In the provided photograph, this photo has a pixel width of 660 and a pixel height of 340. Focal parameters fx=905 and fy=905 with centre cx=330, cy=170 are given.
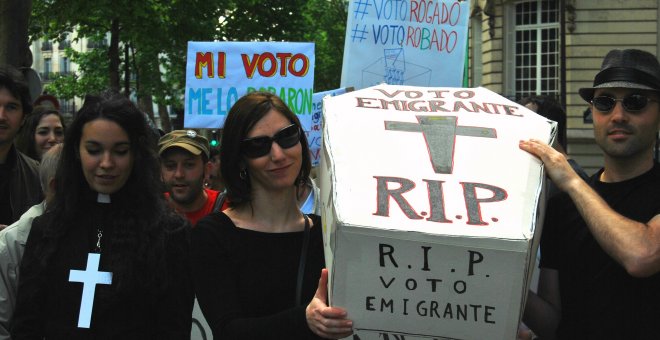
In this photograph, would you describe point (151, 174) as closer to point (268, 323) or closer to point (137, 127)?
point (137, 127)

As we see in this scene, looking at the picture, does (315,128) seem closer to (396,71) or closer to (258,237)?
(396,71)

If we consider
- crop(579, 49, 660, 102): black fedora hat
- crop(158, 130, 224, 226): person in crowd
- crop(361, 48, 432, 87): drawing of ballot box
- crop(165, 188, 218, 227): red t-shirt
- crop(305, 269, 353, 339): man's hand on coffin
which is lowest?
crop(305, 269, 353, 339): man's hand on coffin

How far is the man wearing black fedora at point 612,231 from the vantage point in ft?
8.79

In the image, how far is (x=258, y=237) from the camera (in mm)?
2924

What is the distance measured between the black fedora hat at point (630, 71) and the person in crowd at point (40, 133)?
3.97 meters

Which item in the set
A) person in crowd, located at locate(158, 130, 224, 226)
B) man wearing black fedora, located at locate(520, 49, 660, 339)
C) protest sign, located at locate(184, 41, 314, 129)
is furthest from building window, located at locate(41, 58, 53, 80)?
man wearing black fedora, located at locate(520, 49, 660, 339)

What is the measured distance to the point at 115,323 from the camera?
3.18 metres

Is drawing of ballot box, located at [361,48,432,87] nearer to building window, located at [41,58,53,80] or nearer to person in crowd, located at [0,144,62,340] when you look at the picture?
person in crowd, located at [0,144,62,340]

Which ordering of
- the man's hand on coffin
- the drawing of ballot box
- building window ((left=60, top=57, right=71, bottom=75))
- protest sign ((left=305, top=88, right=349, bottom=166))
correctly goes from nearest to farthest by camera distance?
1. the man's hand on coffin
2. the drawing of ballot box
3. protest sign ((left=305, top=88, right=349, bottom=166))
4. building window ((left=60, top=57, right=71, bottom=75))

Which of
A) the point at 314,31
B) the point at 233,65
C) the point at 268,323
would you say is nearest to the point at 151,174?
the point at 268,323

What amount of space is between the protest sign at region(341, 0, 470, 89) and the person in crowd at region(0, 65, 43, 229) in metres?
2.46

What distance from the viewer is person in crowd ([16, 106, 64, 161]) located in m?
5.96

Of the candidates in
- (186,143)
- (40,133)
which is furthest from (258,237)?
(40,133)

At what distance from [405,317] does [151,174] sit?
152 centimetres
